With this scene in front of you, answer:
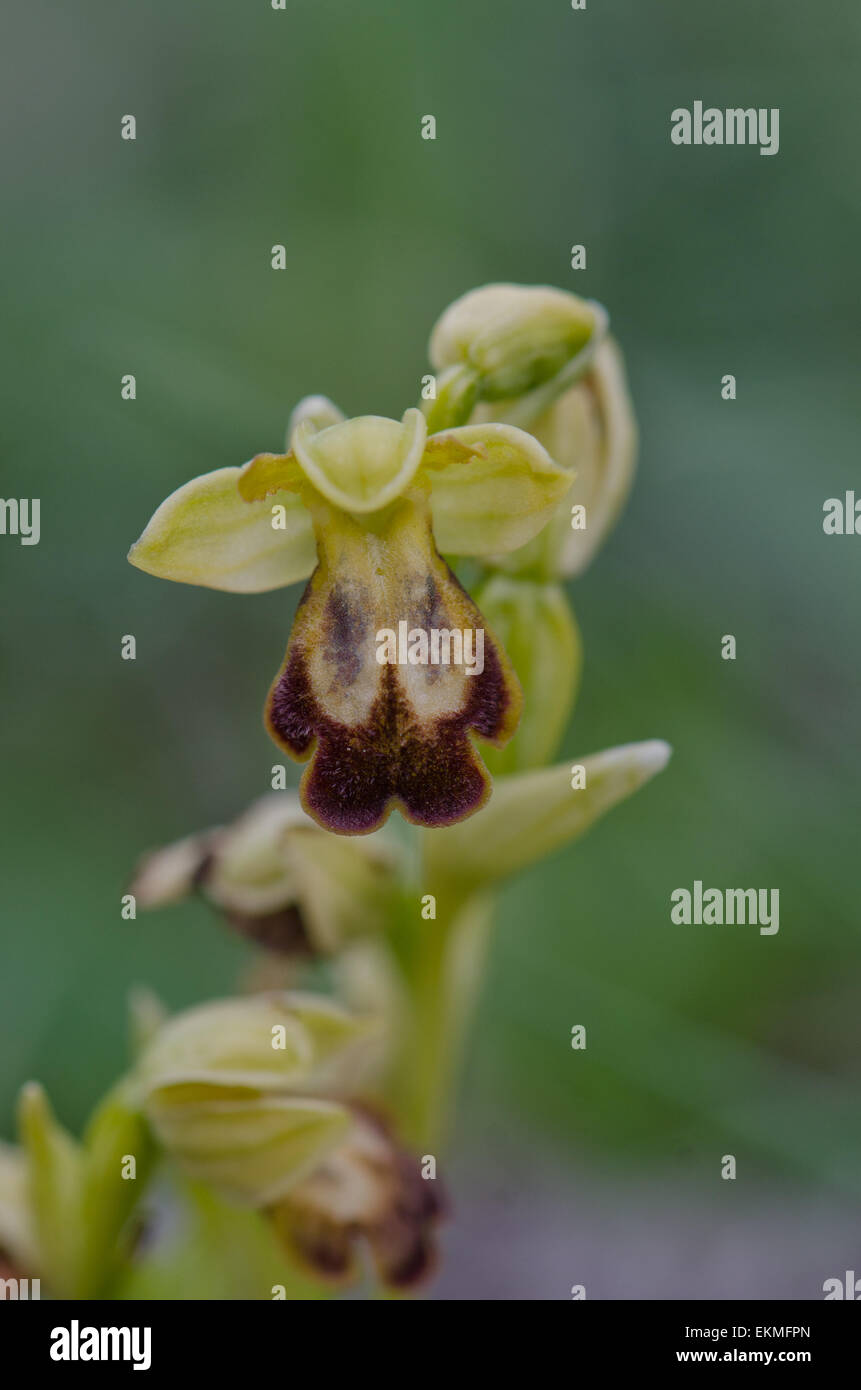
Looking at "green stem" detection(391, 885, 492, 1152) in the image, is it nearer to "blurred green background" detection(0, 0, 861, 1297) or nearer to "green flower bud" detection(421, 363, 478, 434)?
"green flower bud" detection(421, 363, 478, 434)

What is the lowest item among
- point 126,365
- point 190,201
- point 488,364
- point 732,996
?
point 732,996

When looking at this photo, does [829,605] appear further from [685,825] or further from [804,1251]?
[804,1251]

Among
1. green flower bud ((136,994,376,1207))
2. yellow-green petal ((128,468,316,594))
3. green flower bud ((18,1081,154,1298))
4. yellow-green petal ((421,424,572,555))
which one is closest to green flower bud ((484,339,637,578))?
yellow-green petal ((421,424,572,555))

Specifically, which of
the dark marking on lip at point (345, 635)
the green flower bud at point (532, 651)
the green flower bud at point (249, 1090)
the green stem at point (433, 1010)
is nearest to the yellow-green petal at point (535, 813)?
the green flower bud at point (532, 651)

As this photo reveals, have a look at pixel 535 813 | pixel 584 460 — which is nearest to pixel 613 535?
pixel 584 460

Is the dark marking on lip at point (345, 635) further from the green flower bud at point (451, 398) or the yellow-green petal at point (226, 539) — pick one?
the green flower bud at point (451, 398)

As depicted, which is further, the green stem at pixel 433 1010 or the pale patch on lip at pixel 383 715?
the green stem at pixel 433 1010
